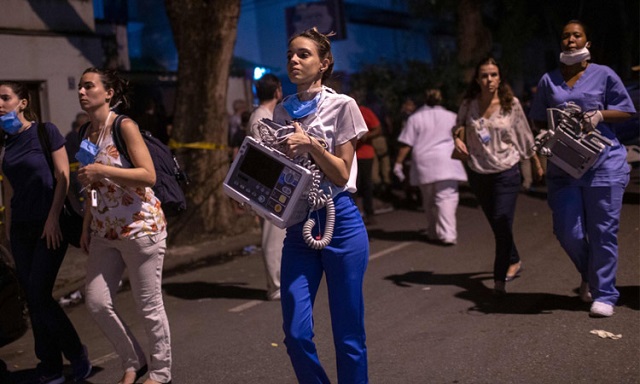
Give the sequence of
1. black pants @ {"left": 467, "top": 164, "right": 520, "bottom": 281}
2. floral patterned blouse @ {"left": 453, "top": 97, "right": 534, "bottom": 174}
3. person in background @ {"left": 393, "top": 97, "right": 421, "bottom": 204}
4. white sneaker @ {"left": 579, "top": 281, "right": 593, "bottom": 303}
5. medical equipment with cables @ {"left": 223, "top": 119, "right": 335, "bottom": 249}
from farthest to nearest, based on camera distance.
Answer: person in background @ {"left": 393, "top": 97, "right": 421, "bottom": 204} → floral patterned blouse @ {"left": 453, "top": 97, "right": 534, "bottom": 174} → black pants @ {"left": 467, "top": 164, "right": 520, "bottom": 281} → white sneaker @ {"left": 579, "top": 281, "right": 593, "bottom": 303} → medical equipment with cables @ {"left": 223, "top": 119, "right": 335, "bottom": 249}

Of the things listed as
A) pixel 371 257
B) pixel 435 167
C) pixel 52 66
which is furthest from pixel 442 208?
pixel 52 66

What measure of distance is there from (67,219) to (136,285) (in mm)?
779

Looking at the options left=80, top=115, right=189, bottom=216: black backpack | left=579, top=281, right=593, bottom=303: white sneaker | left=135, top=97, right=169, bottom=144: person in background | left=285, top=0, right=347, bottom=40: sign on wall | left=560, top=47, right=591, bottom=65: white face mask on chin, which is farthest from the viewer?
left=285, top=0, right=347, bottom=40: sign on wall

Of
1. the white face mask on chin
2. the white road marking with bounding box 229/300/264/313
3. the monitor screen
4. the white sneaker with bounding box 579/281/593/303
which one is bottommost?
the white road marking with bounding box 229/300/264/313

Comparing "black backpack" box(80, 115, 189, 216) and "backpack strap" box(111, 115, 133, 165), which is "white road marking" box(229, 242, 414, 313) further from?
"backpack strap" box(111, 115, 133, 165)

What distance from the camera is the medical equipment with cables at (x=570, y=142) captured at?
623 centimetres

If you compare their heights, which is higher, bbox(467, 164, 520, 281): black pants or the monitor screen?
the monitor screen

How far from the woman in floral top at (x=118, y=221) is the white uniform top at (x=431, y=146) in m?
5.91

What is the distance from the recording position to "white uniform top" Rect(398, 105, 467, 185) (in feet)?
34.9

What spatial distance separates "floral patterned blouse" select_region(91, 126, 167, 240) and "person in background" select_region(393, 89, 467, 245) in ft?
19.1

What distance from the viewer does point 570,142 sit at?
6.26 meters

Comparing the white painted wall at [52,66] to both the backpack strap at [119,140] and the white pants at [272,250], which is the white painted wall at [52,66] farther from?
the backpack strap at [119,140]

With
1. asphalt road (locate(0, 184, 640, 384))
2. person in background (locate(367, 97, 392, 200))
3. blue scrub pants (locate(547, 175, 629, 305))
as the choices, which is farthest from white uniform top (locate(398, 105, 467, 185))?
person in background (locate(367, 97, 392, 200))

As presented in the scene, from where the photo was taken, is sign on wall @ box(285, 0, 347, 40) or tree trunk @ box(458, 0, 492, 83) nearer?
sign on wall @ box(285, 0, 347, 40)
